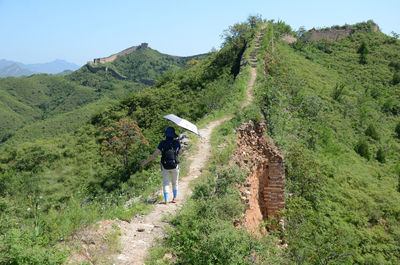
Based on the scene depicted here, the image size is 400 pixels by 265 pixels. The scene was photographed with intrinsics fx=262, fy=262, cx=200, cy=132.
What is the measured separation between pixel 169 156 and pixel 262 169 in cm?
405

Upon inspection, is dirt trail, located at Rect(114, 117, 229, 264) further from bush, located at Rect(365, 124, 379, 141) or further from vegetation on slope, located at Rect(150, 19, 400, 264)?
bush, located at Rect(365, 124, 379, 141)

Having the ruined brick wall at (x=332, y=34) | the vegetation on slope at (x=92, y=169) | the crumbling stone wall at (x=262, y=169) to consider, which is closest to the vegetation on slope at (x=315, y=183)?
the crumbling stone wall at (x=262, y=169)

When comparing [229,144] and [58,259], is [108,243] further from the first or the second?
[229,144]

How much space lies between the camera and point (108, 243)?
144 inches

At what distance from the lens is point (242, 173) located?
6.23 meters

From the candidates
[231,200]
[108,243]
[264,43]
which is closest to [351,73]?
[264,43]

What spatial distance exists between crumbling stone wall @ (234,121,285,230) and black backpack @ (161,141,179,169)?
2.45 meters

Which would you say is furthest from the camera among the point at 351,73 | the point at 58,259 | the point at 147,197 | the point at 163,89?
the point at 351,73

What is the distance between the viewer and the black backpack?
16.0 feet

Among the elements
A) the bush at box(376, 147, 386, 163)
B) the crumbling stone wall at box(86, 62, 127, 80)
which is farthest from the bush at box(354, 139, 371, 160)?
the crumbling stone wall at box(86, 62, 127, 80)

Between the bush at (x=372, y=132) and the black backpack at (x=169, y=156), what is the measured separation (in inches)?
623

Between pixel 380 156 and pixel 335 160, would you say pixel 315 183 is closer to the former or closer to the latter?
pixel 335 160

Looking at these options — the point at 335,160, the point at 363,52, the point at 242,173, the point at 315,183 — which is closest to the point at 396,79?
the point at 363,52

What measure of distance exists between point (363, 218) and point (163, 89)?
53.2 ft
